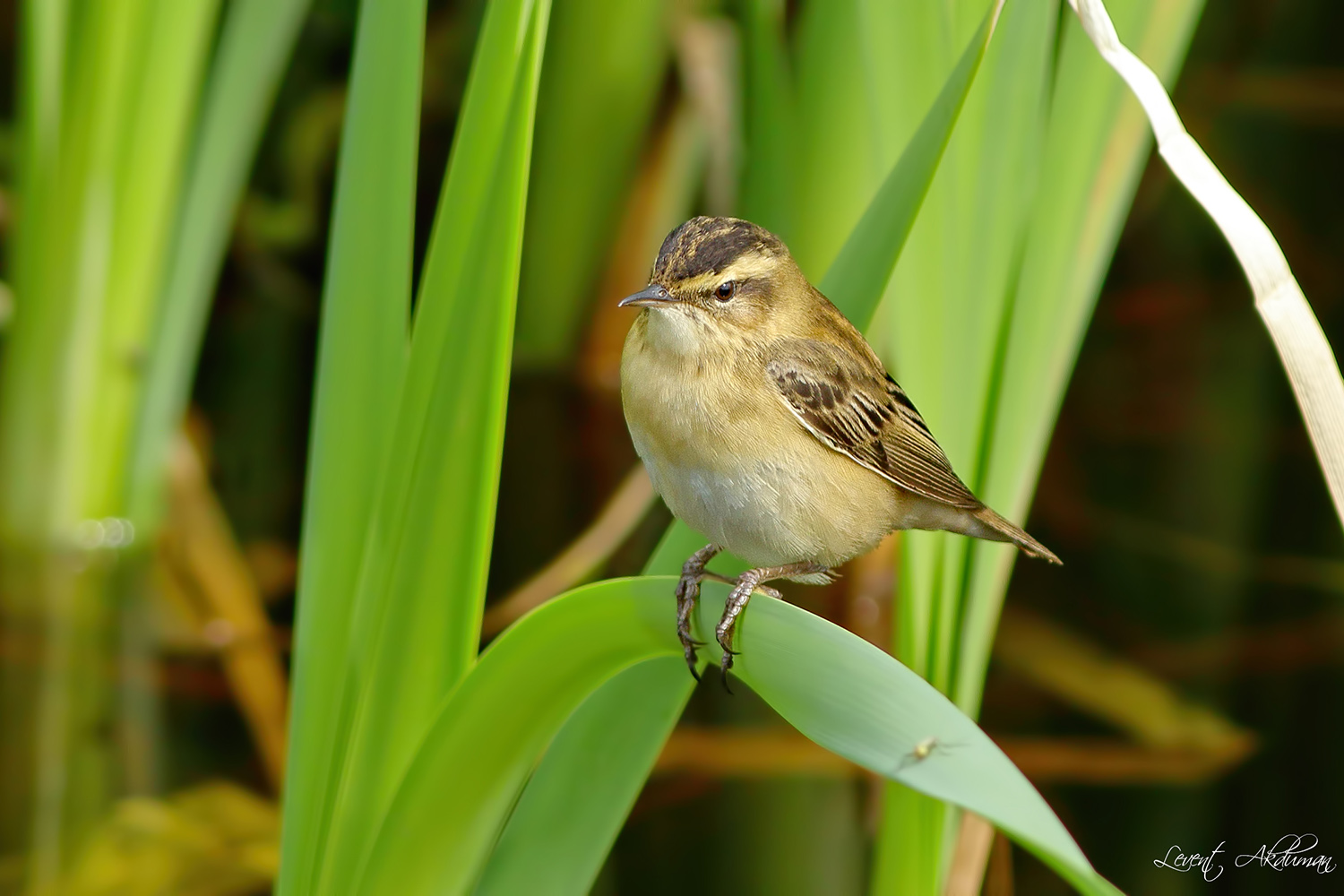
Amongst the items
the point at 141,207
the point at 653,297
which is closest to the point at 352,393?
the point at 653,297

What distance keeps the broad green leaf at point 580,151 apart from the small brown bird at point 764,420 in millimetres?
2361

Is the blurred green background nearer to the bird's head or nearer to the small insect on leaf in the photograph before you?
the bird's head

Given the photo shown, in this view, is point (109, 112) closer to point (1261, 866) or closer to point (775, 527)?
point (775, 527)

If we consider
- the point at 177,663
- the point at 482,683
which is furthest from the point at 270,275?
the point at 482,683

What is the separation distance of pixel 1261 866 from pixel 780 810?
47.6 inches

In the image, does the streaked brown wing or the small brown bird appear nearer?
the small brown bird

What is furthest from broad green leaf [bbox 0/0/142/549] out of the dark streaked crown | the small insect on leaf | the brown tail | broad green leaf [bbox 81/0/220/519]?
the small insect on leaf

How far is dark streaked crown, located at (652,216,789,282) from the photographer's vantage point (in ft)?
6.72

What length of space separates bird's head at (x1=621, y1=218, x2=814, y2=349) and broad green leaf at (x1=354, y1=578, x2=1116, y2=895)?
19.2 inches

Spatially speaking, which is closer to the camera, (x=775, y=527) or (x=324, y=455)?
(x=324, y=455)

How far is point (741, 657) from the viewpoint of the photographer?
1.55 metres

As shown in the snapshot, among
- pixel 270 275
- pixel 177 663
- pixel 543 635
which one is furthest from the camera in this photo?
pixel 270 275

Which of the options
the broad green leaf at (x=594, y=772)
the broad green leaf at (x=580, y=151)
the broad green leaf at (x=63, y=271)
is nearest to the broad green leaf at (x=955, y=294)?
the broad green leaf at (x=594, y=772)

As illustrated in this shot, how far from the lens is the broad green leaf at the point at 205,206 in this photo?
3.40 meters
